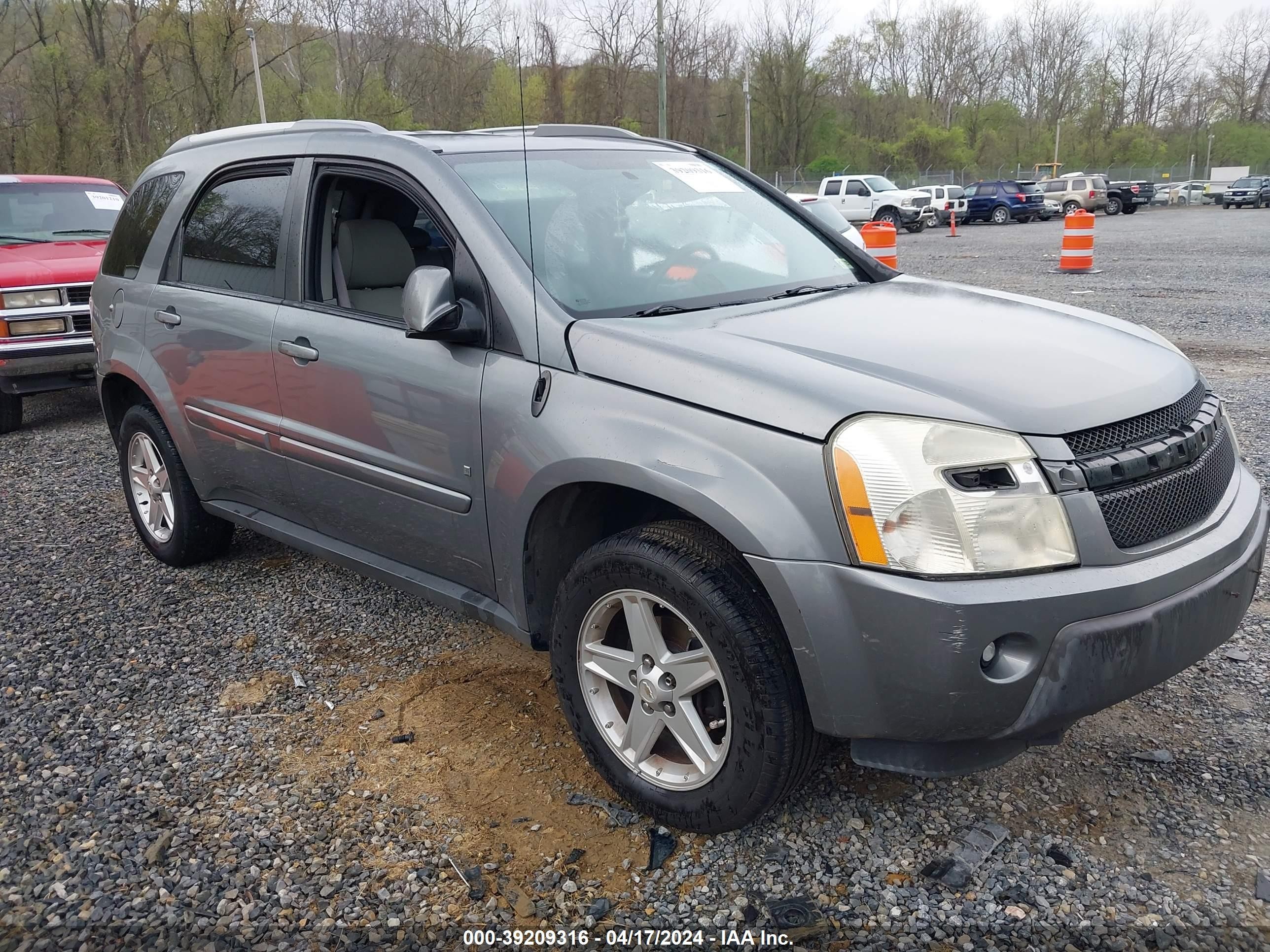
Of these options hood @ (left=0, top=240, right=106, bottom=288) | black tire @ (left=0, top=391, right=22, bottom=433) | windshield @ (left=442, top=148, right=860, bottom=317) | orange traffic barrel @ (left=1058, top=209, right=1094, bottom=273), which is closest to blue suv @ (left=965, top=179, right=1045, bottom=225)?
orange traffic barrel @ (left=1058, top=209, right=1094, bottom=273)

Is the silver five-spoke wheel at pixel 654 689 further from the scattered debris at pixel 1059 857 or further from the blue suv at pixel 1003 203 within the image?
the blue suv at pixel 1003 203

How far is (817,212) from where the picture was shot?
427cm

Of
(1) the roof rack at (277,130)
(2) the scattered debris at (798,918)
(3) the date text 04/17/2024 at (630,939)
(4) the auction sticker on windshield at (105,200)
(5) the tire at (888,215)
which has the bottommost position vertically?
(3) the date text 04/17/2024 at (630,939)

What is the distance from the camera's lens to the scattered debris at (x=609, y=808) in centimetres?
276

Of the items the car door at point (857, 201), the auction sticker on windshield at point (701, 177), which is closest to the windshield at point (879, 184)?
the car door at point (857, 201)

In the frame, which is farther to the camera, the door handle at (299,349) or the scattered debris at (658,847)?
the door handle at (299,349)

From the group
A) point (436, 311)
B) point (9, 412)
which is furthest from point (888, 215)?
point (436, 311)

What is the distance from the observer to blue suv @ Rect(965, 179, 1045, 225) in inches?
1465

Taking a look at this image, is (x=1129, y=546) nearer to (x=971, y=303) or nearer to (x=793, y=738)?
(x=793, y=738)

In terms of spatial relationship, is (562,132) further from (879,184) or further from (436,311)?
(879,184)

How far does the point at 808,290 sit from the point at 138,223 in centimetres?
318

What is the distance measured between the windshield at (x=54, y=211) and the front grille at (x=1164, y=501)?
8.92 m

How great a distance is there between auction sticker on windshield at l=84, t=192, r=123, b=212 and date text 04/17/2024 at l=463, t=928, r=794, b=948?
29.6 ft

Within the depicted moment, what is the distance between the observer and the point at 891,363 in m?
2.47
